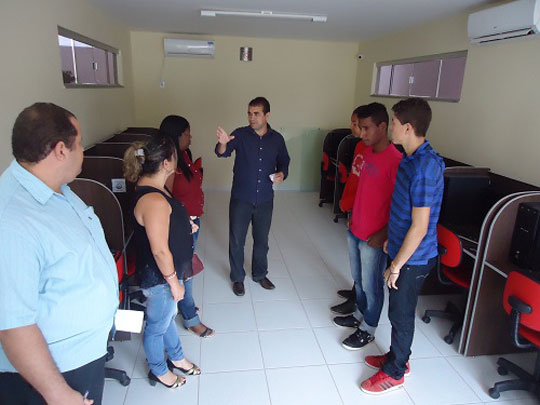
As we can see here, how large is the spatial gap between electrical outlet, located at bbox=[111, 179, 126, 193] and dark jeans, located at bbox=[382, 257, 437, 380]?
2011 millimetres

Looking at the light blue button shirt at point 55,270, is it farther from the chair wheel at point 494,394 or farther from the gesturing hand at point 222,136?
the chair wheel at point 494,394

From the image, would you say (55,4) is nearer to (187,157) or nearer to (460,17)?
(187,157)

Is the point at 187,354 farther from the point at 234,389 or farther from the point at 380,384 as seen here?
the point at 380,384

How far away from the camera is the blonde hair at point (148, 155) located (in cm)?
166

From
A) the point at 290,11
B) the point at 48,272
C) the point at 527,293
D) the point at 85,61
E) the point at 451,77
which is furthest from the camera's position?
the point at 451,77

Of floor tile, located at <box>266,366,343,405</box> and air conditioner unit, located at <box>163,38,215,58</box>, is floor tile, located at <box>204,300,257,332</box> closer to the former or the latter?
floor tile, located at <box>266,366,343,405</box>

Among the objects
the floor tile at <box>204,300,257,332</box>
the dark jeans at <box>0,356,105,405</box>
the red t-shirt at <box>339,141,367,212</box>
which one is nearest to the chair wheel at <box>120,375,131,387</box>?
the floor tile at <box>204,300,257,332</box>

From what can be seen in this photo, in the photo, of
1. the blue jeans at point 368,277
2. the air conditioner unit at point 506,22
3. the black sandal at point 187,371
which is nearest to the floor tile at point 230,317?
the black sandal at point 187,371

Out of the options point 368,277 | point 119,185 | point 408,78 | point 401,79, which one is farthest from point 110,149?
point 401,79

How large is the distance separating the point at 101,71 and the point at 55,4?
160cm

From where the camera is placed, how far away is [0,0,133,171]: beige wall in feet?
6.88

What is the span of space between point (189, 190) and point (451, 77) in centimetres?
461

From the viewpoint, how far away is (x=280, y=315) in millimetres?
2848

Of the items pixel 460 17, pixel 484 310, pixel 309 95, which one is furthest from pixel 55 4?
pixel 309 95
